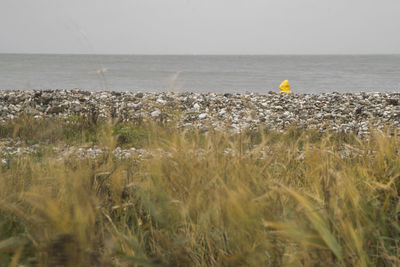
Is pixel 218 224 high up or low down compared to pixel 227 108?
up

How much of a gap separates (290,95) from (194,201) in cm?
1262

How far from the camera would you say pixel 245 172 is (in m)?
2.11

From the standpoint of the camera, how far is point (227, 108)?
37.2ft

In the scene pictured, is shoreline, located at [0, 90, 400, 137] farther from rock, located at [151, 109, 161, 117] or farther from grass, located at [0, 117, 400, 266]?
grass, located at [0, 117, 400, 266]

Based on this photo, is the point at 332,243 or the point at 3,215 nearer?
the point at 332,243

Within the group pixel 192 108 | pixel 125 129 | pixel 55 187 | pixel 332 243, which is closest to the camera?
pixel 332 243

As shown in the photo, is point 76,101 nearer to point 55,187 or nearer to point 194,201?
point 55,187

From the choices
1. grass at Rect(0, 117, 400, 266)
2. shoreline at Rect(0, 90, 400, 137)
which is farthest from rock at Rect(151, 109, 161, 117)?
grass at Rect(0, 117, 400, 266)

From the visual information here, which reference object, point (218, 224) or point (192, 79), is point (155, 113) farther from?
point (192, 79)

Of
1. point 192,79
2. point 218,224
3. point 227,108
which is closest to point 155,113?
point 227,108

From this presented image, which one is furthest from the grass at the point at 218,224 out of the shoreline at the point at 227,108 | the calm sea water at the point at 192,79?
the shoreline at the point at 227,108

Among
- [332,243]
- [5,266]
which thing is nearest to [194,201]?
[332,243]

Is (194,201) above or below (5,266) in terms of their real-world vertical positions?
above

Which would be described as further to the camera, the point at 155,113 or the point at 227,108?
the point at 227,108
